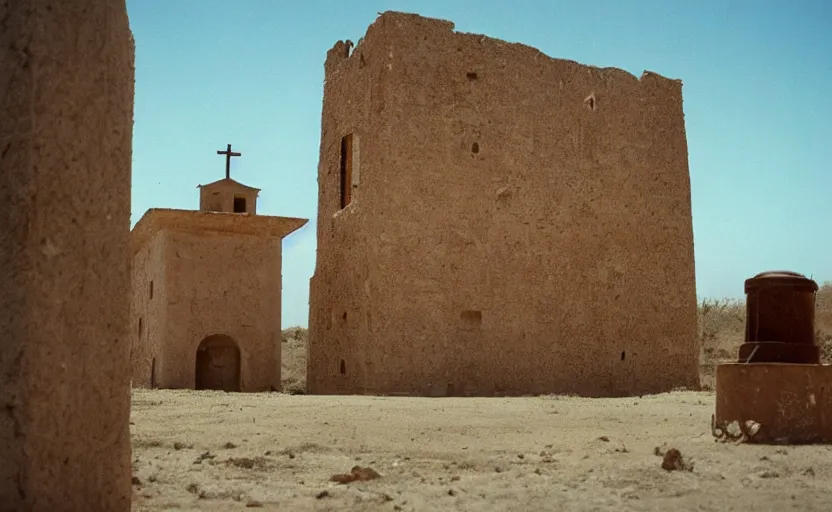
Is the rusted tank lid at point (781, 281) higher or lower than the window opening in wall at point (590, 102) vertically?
lower

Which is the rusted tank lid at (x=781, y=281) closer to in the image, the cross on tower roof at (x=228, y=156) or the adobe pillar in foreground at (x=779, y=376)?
the adobe pillar in foreground at (x=779, y=376)

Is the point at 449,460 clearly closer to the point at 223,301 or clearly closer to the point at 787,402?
the point at 787,402

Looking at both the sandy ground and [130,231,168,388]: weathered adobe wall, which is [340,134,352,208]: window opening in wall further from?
the sandy ground

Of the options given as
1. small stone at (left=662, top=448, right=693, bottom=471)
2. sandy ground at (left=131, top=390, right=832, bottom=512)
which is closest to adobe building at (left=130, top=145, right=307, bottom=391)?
sandy ground at (left=131, top=390, right=832, bottom=512)

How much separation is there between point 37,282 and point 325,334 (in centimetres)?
1276

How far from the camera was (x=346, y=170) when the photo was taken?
1533 centimetres

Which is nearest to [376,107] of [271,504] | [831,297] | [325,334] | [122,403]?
[325,334]

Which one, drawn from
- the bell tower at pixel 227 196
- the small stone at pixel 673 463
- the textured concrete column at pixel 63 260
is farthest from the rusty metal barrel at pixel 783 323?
the bell tower at pixel 227 196

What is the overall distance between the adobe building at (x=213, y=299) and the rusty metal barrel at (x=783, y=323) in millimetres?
8602

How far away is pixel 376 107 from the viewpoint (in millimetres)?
14250

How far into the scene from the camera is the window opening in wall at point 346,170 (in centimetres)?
1516

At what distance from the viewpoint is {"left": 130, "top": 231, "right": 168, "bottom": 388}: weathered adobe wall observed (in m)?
14.1

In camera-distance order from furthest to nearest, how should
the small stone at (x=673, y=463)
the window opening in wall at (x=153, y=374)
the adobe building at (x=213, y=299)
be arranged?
the window opening in wall at (x=153, y=374) → the adobe building at (x=213, y=299) → the small stone at (x=673, y=463)

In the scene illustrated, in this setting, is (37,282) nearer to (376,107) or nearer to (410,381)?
(410,381)
